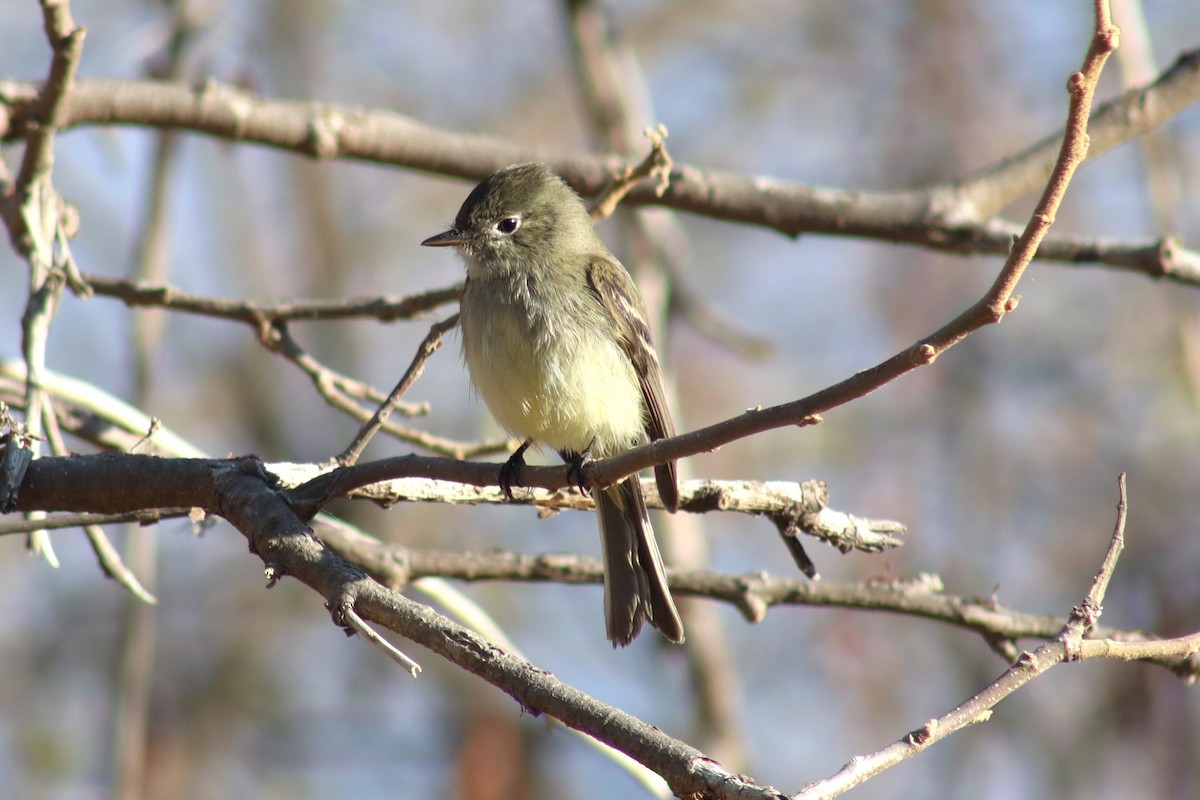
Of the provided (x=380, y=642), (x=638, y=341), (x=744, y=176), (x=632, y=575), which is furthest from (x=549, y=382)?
(x=380, y=642)

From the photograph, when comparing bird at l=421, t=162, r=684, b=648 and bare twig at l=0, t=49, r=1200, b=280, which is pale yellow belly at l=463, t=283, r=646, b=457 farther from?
bare twig at l=0, t=49, r=1200, b=280

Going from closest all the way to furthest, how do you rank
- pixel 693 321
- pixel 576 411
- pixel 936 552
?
pixel 576 411, pixel 693 321, pixel 936 552

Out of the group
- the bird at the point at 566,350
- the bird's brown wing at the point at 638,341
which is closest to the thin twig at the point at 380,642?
the bird at the point at 566,350

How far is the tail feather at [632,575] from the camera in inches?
146

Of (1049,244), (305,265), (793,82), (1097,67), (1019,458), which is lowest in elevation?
(1097,67)

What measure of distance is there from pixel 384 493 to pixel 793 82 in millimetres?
8008

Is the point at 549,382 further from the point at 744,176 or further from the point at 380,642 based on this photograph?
the point at 380,642

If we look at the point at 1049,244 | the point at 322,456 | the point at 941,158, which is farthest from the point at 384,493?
the point at 941,158

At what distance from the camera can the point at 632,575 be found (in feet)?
12.6

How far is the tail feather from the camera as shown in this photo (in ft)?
12.2

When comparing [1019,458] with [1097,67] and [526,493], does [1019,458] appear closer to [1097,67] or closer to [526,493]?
[526,493]

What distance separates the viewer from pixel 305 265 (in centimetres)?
1033

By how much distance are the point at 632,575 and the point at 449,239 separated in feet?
5.05

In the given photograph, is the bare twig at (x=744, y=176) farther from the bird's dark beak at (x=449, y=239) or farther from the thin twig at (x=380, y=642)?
the thin twig at (x=380, y=642)
